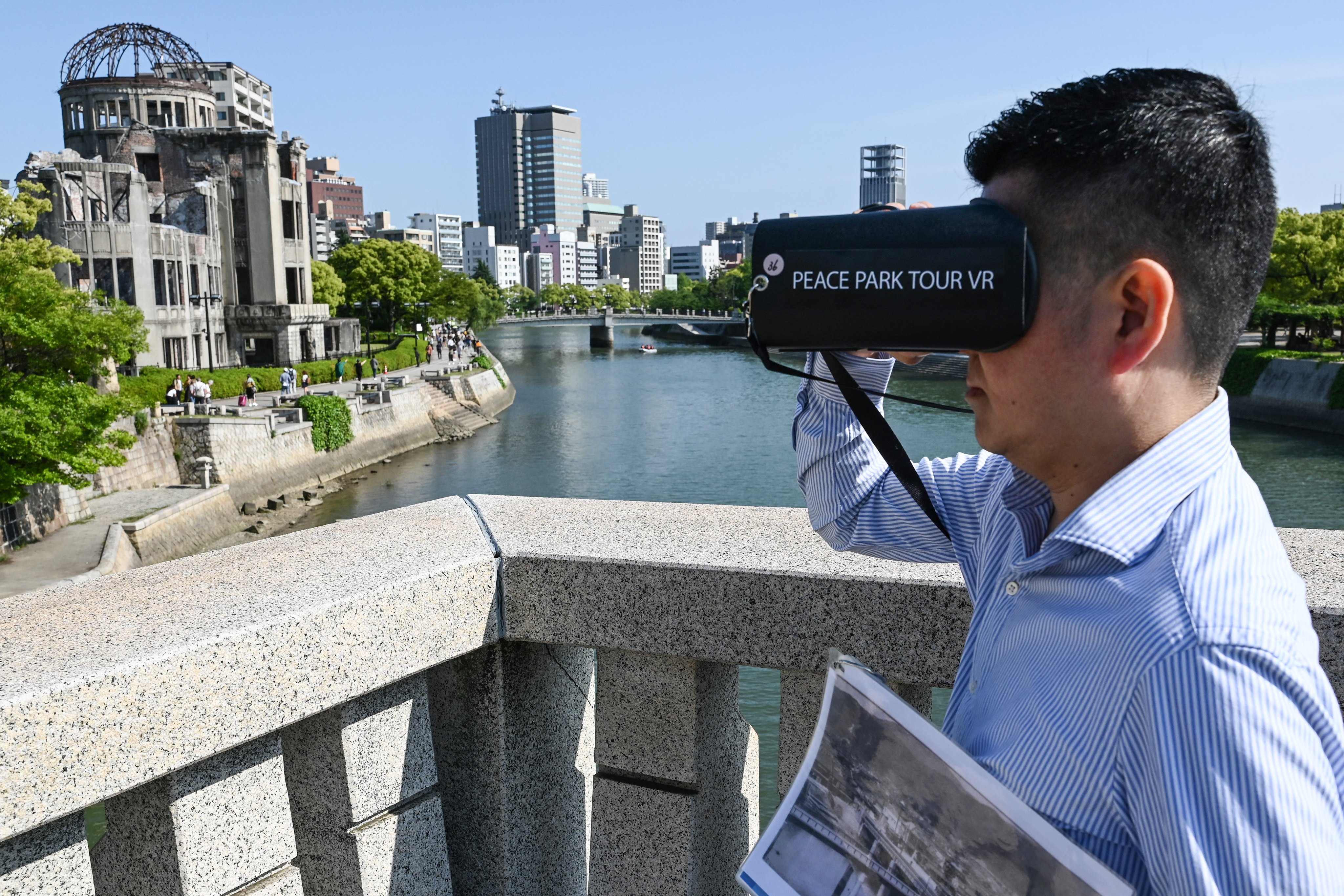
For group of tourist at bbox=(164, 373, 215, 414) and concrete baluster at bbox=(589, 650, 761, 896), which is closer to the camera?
concrete baluster at bbox=(589, 650, 761, 896)

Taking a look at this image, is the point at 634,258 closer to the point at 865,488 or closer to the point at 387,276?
the point at 387,276

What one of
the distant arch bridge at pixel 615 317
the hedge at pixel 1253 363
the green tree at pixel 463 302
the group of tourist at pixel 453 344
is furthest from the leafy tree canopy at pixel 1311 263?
the distant arch bridge at pixel 615 317

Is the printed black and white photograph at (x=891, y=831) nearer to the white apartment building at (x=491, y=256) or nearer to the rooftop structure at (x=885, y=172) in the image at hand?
the rooftop structure at (x=885, y=172)

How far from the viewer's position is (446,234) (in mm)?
187250

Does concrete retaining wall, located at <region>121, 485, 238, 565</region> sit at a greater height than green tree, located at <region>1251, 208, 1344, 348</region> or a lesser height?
lesser

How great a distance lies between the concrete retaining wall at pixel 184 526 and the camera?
19.0 meters

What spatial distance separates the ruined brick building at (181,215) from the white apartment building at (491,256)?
123103 mm

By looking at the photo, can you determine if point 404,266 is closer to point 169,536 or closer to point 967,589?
point 169,536

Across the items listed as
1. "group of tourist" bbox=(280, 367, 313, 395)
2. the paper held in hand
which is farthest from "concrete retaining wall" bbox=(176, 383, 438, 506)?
the paper held in hand

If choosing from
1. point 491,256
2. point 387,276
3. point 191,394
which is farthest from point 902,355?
point 491,256

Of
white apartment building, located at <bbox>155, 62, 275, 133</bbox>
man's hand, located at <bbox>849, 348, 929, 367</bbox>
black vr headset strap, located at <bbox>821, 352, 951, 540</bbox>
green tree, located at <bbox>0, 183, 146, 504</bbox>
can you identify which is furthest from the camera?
white apartment building, located at <bbox>155, 62, 275, 133</bbox>

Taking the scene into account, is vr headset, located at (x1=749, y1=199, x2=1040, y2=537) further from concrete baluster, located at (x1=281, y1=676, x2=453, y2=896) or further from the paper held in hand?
concrete baluster, located at (x1=281, y1=676, x2=453, y2=896)

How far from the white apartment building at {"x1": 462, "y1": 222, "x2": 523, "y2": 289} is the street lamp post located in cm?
13647

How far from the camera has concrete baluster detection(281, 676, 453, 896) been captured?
1994 mm
